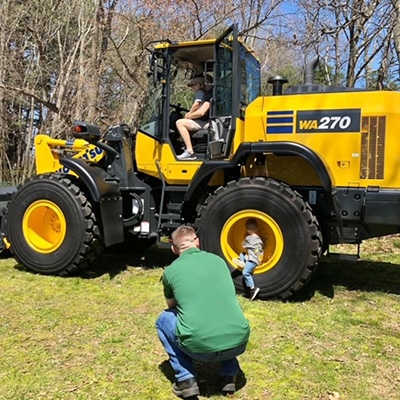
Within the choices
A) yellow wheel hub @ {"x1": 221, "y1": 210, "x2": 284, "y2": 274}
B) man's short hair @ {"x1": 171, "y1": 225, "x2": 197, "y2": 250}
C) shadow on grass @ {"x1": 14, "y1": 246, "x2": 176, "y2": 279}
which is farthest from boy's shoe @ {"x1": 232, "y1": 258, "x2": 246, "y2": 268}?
man's short hair @ {"x1": 171, "y1": 225, "x2": 197, "y2": 250}

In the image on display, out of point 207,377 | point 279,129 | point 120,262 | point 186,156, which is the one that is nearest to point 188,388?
point 207,377

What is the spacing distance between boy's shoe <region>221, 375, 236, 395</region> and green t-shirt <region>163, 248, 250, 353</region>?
32 cm

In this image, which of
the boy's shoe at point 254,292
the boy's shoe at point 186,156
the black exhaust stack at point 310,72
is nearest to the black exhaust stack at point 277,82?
the black exhaust stack at point 310,72

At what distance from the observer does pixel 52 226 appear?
5.90 m

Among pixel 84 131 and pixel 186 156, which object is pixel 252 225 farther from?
pixel 84 131

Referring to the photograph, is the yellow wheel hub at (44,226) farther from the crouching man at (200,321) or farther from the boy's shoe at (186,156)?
the crouching man at (200,321)

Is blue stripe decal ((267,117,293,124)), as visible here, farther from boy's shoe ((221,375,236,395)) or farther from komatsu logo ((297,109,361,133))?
boy's shoe ((221,375,236,395))

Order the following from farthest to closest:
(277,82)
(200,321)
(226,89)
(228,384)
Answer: (226,89), (277,82), (228,384), (200,321)

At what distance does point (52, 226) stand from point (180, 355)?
11.7 feet

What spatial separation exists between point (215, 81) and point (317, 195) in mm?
1849

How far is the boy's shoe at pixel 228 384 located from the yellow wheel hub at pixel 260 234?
1.99 m

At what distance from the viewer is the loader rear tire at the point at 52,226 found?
17.8ft

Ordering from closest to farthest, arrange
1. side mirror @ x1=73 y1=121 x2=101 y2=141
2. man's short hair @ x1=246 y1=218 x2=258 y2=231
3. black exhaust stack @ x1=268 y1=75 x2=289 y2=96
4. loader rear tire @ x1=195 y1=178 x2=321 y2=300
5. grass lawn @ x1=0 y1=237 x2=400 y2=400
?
grass lawn @ x1=0 y1=237 x2=400 y2=400, loader rear tire @ x1=195 y1=178 x2=321 y2=300, man's short hair @ x1=246 y1=218 x2=258 y2=231, black exhaust stack @ x1=268 y1=75 x2=289 y2=96, side mirror @ x1=73 y1=121 x2=101 y2=141

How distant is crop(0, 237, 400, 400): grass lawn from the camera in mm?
3027
